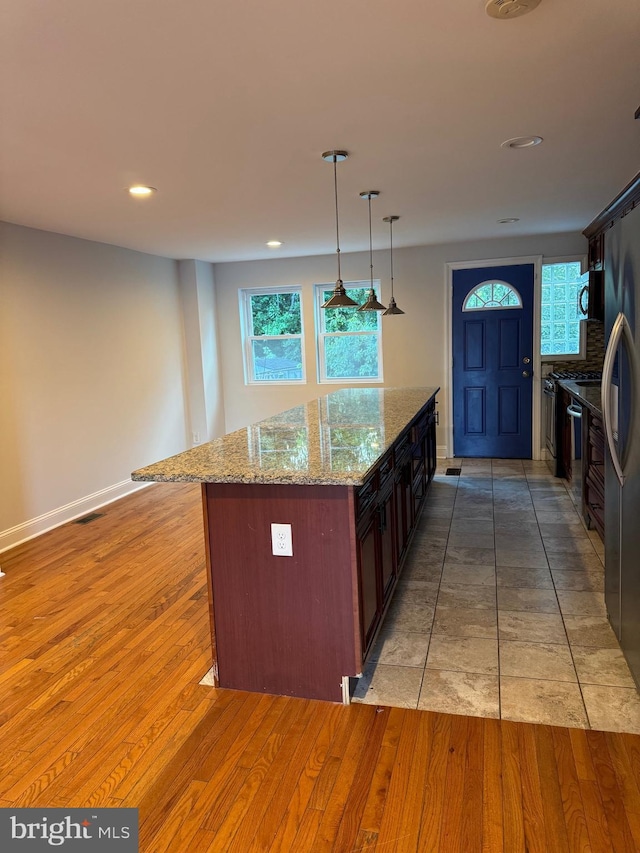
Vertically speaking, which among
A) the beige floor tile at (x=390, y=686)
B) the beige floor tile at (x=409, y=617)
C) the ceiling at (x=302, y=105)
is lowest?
the beige floor tile at (x=390, y=686)

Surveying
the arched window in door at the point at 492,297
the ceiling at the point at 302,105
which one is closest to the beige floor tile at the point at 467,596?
the ceiling at the point at 302,105

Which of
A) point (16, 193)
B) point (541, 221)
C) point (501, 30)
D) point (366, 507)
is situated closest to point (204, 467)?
point (366, 507)

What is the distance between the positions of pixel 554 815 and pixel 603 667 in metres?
0.88

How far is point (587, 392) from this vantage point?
4188mm

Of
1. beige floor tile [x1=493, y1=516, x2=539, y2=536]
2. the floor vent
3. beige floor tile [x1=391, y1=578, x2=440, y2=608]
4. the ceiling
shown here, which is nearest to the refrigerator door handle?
the ceiling

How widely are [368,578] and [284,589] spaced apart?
1.15 ft

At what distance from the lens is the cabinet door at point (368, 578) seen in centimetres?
223

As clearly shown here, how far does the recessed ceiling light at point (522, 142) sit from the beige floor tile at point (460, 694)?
2.50 meters

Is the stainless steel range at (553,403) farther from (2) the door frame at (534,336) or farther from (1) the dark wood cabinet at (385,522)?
(1) the dark wood cabinet at (385,522)

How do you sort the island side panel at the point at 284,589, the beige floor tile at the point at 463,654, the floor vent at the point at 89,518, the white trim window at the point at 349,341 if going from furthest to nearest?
the white trim window at the point at 349,341 < the floor vent at the point at 89,518 < the beige floor tile at the point at 463,654 < the island side panel at the point at 284,589

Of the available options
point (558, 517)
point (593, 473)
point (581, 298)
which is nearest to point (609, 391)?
point (593, 473)

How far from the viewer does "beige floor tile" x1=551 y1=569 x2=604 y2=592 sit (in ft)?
10.3

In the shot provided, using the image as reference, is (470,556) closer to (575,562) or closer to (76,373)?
(575,562)

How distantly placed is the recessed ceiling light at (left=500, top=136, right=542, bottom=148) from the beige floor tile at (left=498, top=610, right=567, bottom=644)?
2.34 m
